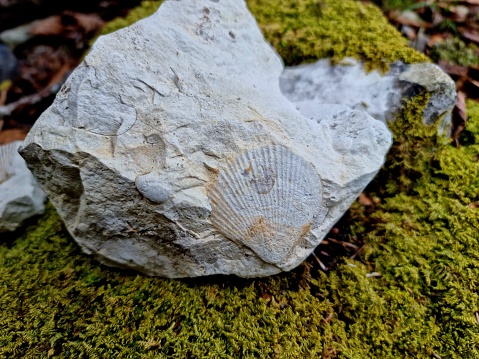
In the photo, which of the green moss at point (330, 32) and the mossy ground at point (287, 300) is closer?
the mossy ground at point (287, 300)

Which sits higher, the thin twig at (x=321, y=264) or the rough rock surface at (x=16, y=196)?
the rough rock surface at (x=16, y=196)

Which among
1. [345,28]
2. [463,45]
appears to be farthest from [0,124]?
[463,45]

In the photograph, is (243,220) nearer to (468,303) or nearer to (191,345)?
(191,345)

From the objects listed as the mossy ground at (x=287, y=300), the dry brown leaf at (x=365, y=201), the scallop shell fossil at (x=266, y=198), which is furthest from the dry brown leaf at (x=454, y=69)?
the scallop shell fossil at (x=266, y=198)

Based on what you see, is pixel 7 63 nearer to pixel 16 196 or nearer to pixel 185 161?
pixel 16 196

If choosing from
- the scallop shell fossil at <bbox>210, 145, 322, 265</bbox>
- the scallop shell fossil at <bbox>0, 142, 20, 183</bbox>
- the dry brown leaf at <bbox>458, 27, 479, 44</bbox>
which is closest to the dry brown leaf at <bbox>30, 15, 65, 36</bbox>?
the scallop shell fossil at <bbox>0, 142, 20, 183</bbox>

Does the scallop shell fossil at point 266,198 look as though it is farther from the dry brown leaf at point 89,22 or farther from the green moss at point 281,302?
the dry brown leaf at point 89,22
